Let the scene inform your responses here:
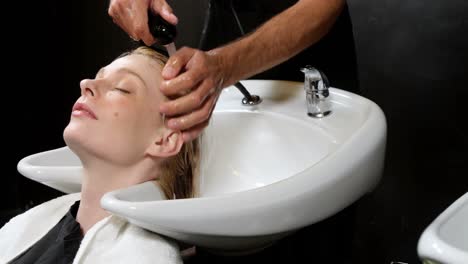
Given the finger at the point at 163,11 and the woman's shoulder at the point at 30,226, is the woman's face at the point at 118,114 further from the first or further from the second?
the woman's shoulder at the point at 30,226

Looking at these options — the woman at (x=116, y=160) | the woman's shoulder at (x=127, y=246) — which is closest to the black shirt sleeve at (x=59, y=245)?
the woman at (x=116, y=160)

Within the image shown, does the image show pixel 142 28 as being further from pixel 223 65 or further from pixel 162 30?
pixel 223 65

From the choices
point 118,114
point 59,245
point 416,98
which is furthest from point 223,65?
point 416,98

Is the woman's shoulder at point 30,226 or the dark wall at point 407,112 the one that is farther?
the dark wall at point 407,112

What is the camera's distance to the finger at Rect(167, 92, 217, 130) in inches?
46.5

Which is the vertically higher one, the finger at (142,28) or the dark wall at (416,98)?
the finger at (142,28)

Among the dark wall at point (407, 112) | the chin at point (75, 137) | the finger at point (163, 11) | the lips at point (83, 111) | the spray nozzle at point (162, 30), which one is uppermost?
the finger at point (163, 11)

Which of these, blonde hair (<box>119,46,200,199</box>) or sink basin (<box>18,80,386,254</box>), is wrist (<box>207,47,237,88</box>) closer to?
blonde hair (<box>119,46,200,199</box>)

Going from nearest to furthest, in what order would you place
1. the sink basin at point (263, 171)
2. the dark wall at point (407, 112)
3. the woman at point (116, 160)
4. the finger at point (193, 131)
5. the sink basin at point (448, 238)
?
the sink basin at point (448, 238), the sink basin at point (263, 171), the woman at point (116, 160), the finger at point (193, 131), the dark wall at point (407, 112)

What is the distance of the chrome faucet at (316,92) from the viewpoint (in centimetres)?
141

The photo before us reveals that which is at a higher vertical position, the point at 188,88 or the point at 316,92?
the point at 188,88

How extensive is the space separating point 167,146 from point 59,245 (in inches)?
12.6

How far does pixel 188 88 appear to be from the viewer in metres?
1.16

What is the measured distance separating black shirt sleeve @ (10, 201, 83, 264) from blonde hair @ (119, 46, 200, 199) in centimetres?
23
